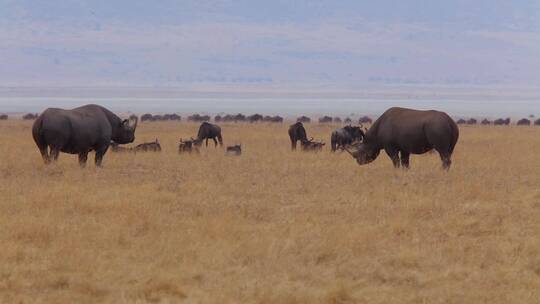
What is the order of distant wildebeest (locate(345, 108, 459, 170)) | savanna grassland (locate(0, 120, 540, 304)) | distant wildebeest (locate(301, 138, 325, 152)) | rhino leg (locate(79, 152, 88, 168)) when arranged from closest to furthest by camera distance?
savanna grassland (locate(0, 120, 540, 304)), distant wildebeest (locate(345, 108, 459, 170)), rhino leg (locate(79, 152, 88, 168)), distant wildebeest (locate(301, 138, 325, 152))

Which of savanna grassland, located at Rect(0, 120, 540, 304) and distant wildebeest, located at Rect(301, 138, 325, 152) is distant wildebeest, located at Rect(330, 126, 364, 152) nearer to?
distant wildebeest, located at Rect(301, 138, 325, 152)

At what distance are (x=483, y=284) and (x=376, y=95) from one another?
17296cm

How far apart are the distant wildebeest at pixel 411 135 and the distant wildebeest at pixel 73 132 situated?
19.9 ft

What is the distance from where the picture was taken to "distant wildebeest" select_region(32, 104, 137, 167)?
852 inches

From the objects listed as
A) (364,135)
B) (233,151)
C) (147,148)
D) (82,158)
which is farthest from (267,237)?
(147,148)

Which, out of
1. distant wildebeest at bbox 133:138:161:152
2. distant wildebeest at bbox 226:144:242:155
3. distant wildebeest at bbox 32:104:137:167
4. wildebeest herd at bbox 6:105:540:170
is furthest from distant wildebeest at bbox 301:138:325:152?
distant wildebeest at bbox 32:104:137:167

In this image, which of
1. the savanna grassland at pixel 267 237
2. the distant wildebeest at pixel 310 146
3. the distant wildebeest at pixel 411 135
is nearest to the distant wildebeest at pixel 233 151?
the distant wildebeest at pixel 310 146

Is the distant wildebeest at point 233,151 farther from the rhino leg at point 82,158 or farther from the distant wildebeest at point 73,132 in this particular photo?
the rhino leg at point 82,158

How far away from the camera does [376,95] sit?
183 metres

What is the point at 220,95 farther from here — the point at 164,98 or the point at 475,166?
the point at 475,166

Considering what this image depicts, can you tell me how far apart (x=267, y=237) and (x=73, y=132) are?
9710 mm

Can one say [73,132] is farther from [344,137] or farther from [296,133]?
[296,133]

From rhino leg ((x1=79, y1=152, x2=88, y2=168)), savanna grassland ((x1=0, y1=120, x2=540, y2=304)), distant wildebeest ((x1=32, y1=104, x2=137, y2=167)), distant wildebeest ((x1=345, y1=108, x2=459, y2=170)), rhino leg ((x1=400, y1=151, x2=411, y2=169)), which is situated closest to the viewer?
savanna grassland ((x1=0, y1=120, x2=540, y2=304))

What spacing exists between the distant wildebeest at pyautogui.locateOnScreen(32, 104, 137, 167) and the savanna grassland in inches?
21.7
